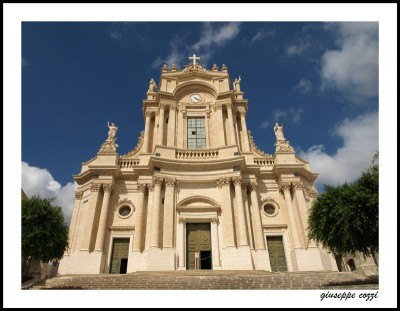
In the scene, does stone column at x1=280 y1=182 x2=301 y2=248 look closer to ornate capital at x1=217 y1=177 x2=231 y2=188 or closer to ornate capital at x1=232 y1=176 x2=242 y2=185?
ornate capital at x1=232 y1=176 x2=242 y2=185

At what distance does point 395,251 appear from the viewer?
7133 millimetres

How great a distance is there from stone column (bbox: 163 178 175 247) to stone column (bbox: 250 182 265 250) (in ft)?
19.1

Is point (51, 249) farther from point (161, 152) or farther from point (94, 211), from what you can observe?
point (161, 152)

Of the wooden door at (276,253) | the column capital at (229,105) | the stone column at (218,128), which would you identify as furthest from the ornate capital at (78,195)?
the wooden door at (276,253)

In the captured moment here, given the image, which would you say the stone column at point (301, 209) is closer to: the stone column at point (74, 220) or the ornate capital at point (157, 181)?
the ornate capital at point (157, 181)

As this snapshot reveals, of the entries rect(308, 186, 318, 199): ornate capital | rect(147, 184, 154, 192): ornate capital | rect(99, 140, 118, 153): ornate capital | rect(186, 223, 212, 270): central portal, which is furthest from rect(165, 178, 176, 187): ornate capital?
rect(308, 186, 318, 199): ornate capital

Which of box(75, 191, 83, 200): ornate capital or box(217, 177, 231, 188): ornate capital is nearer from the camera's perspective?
box(217, 177, 231, 188): ornate capital

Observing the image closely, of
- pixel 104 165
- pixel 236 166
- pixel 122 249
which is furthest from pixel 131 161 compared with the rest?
pixel 236 166

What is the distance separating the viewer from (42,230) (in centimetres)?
1402

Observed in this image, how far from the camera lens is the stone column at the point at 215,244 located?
19.7 meters

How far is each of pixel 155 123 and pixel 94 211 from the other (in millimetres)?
9767

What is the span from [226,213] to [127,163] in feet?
29.5

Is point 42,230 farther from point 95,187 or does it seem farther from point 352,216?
point 352,216

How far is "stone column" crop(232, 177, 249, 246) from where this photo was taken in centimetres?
1984
